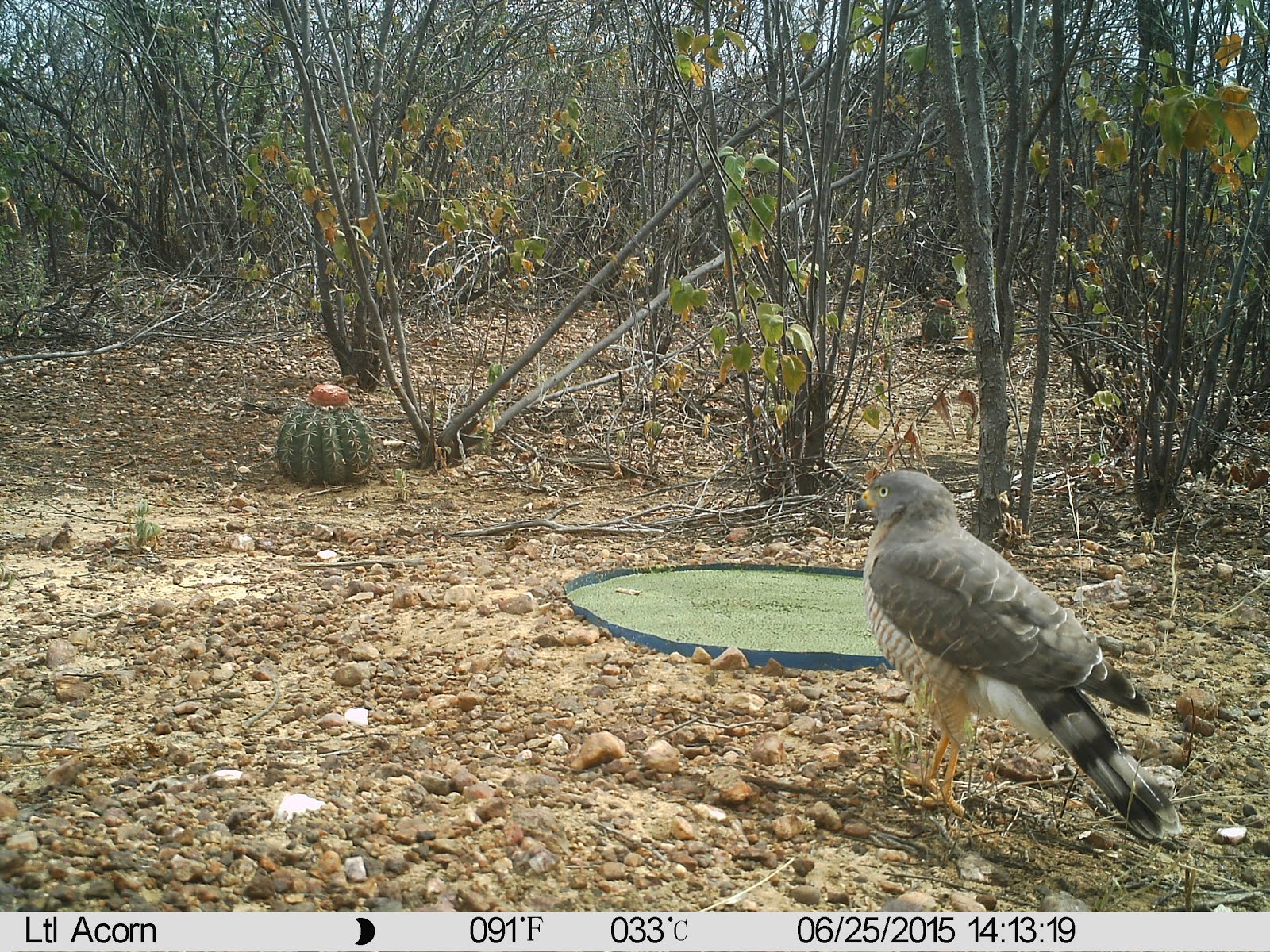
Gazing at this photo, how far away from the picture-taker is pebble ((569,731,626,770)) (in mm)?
2861

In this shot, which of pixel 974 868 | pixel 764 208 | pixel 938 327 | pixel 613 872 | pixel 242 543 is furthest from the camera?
pixel 938 327

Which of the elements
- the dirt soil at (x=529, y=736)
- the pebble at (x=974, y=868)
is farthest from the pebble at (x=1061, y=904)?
the pebble at (x=974, y=868)

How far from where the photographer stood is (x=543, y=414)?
779cm

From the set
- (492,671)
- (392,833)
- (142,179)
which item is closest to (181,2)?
(142,179)

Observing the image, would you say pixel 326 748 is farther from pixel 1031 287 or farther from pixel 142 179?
pixel 142 179

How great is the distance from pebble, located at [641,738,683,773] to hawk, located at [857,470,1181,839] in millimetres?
606

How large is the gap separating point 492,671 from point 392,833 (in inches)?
42.3

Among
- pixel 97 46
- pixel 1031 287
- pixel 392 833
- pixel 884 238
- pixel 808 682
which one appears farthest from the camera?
pixel 97 46

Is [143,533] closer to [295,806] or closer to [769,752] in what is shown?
[295,806]

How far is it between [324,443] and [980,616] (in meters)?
4.54

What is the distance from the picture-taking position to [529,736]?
3.04 meters

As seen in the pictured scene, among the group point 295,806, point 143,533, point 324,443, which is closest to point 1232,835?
point 295,806

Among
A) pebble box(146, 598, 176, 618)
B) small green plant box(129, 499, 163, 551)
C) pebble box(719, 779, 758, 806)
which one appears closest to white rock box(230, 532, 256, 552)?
small green plant box(129, 499, 163, 551)

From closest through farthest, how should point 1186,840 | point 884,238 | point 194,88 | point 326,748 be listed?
point 1186,840, point 326,748, point 884,238, point 194,88
